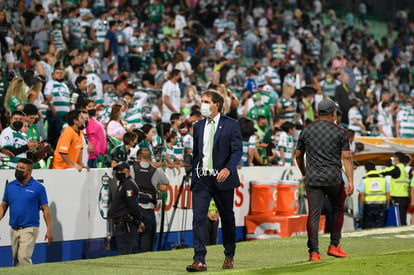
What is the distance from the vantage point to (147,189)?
15414mm

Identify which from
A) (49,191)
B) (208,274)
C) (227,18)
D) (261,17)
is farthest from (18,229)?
(261,17)

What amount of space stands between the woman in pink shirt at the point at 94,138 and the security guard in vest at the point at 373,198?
640 cm

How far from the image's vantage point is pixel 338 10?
134ft

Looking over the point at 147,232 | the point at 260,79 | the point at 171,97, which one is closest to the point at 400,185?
the point at 171,97

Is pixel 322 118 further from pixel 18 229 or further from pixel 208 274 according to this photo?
pixel 18 229

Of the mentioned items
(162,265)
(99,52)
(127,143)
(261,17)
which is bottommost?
(162,265)

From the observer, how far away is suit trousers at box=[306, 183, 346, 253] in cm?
1112

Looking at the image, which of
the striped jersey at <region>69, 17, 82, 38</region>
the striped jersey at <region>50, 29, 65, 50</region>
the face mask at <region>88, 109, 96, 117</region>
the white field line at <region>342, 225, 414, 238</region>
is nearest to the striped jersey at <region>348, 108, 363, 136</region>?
the striped jersey at <region>69, 17, 82, 38</region>

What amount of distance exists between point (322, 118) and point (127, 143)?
17.1 ft

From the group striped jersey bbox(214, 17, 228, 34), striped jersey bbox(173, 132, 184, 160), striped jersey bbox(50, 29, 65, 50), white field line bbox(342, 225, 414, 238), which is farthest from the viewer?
striped jersey bbox(214, 17, 228, 34)

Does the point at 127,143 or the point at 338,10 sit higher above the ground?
the point at 338,10

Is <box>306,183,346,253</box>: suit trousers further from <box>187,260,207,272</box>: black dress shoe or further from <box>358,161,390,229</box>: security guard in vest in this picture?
<box>358,161,390,229</box>: security guard in vest

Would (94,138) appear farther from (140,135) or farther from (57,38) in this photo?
(57,38)

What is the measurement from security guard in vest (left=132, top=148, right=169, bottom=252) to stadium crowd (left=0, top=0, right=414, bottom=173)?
50cm
